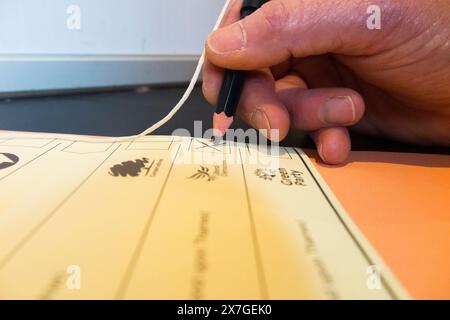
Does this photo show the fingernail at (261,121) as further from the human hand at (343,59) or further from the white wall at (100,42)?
the white wall at (100,42)

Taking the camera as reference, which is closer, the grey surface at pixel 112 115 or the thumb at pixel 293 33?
the thumb at pixel 293 33

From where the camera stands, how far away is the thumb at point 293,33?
34 centimetres

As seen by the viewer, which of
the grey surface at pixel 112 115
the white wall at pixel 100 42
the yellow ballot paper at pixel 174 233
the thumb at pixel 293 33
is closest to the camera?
the yellow ballot paper at pixel 174 233

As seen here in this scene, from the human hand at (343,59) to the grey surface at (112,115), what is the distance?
0.04 m

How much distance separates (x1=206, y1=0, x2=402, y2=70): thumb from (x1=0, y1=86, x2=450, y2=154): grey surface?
0.38ft

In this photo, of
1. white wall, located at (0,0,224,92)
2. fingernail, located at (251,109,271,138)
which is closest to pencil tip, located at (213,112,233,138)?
fingernail, located at (251,109,271,138)

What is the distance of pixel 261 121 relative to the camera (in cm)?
41

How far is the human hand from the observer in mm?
349

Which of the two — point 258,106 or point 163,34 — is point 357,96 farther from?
point 163,34

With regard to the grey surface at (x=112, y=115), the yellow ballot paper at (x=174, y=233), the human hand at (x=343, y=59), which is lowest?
the yellow ballot paper at (x=174, y=233)

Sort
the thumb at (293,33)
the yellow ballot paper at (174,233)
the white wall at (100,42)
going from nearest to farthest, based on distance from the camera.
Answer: the yellow ballot paper at (174,233) → the thumb at (293,33) → the white wall at (100,42)

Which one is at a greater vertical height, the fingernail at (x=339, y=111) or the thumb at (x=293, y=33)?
the thumb at (x=293, y=33)

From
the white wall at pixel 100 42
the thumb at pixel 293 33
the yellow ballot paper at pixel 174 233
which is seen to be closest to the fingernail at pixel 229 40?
the thumb at pixel 293 33
